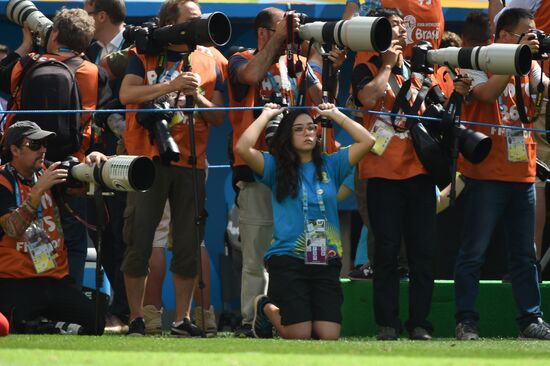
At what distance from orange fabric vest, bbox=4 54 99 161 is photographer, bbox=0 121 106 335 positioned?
46 cm

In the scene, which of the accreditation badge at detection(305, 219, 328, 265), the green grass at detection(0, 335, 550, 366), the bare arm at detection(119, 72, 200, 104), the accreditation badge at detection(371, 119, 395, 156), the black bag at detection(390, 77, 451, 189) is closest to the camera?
the green grass at detection(0, 335, 550, 366)

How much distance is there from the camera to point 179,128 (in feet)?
28.1

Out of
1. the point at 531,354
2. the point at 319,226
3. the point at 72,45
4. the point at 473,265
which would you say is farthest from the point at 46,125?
the point at 531,354

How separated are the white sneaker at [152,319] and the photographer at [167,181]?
0.24 meters

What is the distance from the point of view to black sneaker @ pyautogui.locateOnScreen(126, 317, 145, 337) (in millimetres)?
8359

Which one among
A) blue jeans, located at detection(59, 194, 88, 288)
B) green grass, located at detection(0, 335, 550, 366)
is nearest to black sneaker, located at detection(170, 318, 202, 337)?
green grass, located at detection(0, 335, 550, 366)

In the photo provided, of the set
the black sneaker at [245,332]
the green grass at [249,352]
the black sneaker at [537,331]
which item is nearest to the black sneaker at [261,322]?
the black sneaker at [245,332]

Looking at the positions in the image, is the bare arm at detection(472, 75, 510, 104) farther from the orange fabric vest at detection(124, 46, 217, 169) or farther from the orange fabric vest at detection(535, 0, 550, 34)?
the orange fabric vest at detection(124, 46, 217, 169)

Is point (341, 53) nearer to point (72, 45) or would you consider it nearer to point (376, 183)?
point (376, 183)

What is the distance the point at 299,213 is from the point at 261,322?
2.42 ft

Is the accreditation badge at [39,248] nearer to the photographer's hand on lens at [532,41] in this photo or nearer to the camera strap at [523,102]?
the camera strap at [523,102]

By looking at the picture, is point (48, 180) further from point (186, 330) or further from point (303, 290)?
point (303, 290)

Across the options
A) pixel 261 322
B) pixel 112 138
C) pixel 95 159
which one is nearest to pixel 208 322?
pixel 261 322

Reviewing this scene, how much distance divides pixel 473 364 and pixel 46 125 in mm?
3511
